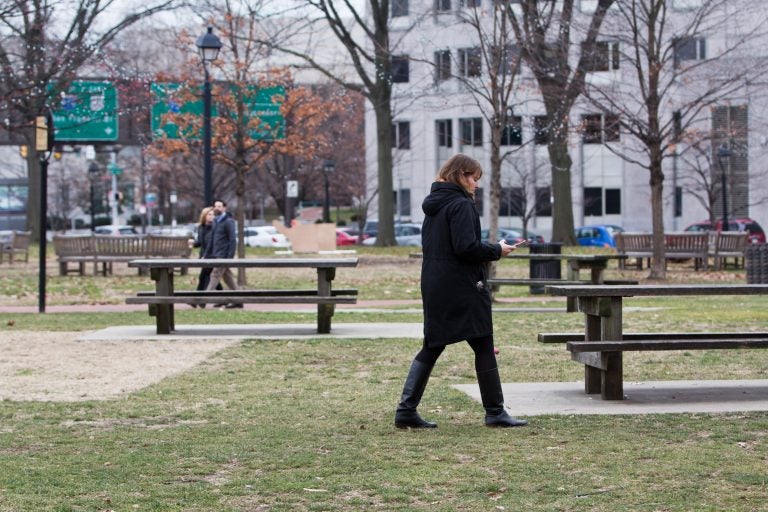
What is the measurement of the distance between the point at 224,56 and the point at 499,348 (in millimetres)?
23803

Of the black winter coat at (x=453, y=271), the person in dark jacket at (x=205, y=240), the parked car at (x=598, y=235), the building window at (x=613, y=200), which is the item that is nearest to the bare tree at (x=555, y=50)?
the person in dark jacket at (x=205, y=240)

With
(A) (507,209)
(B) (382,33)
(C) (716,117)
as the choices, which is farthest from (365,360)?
(A) (507,209)

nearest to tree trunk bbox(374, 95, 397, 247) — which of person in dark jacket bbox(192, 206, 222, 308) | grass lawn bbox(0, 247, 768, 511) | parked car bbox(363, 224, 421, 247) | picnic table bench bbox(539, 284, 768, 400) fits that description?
parked car bbox(363, 224, 421, 247)

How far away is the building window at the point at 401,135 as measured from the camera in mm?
74688

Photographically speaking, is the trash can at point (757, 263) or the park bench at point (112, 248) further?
the park bench at point (112, 248)

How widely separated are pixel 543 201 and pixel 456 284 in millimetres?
62704

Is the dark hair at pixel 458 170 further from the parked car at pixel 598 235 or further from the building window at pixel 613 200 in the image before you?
the building window at pixel 613 200

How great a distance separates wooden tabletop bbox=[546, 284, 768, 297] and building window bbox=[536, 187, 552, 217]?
5722cm

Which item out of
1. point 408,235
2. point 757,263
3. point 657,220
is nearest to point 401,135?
point 408,235

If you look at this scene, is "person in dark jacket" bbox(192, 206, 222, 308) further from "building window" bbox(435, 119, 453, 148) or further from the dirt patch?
"building window" bbox(435, 119, 453, 148)

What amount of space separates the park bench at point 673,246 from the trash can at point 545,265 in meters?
7.16

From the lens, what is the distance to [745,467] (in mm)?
7176

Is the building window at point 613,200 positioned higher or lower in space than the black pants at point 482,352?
higher

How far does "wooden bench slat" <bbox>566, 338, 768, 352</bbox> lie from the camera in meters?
9.55
